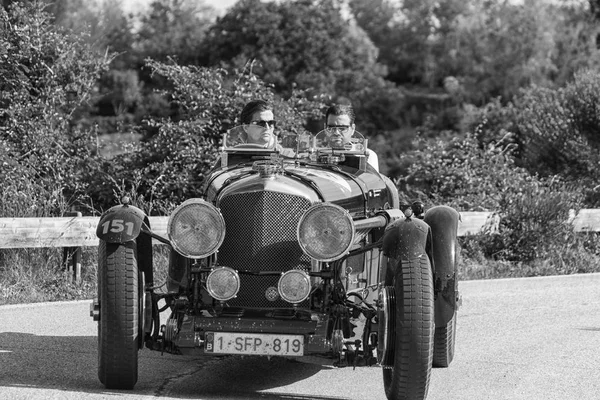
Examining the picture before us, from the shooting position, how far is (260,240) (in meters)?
6.78

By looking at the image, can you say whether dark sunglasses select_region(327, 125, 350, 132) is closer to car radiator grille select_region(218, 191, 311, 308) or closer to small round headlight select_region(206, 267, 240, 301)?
car radiator grille select_region(218, 191, 311, 308)

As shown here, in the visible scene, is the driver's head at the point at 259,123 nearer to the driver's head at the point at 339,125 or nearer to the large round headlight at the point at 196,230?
the driver's head at the point at 339,125

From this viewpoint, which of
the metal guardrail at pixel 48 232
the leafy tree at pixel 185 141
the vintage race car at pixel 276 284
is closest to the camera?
the vintage race car at pixel 276 284

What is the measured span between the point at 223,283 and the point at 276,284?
389 millimetres

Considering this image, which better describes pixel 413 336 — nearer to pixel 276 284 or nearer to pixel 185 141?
pixel 276 284

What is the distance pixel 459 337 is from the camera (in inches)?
361

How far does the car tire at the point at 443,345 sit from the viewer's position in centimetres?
770

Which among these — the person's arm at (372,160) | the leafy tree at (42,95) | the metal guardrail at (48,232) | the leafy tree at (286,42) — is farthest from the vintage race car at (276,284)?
the leafy tree at (286,42)

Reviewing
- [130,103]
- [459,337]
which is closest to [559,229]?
[459,337]

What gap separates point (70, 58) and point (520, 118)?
11333 mm

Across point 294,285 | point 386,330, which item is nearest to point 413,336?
point 386,330

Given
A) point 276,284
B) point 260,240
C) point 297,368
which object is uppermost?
point 260,240

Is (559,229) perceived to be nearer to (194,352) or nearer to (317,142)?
(317,142)

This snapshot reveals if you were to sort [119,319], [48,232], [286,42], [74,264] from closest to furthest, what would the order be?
[119,319], [48,232], [74,264], [286,42]
